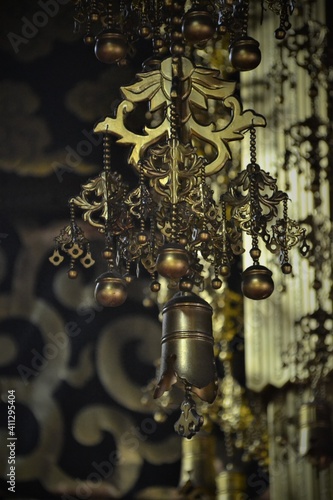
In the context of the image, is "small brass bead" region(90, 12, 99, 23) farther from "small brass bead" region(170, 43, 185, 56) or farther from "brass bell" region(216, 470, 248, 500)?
"brass bell" region(216, 470, 248, 500)

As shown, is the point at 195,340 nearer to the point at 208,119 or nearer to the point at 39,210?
the point at 208,119

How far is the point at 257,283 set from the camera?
13.9ft

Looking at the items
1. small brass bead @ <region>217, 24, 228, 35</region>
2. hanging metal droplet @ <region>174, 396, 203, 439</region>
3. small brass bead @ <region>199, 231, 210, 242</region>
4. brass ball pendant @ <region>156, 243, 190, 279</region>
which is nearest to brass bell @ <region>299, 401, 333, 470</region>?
hanging metal droplet @ <region>174, 396, 203, 439</region>

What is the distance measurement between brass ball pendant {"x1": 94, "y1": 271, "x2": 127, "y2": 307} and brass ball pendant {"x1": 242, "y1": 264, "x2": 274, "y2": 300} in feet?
1.43

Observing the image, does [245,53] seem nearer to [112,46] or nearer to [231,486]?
[112,46]

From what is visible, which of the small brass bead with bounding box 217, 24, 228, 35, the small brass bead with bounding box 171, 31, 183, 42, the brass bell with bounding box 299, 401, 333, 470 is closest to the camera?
the small brass bead with bounding box 171, 31, 183, 42

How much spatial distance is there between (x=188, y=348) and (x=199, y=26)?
3.67 ft

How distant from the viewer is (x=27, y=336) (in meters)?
7.77

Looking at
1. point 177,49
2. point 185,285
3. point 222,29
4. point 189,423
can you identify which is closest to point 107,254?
point 185,285

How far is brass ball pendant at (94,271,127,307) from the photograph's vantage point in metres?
4.22

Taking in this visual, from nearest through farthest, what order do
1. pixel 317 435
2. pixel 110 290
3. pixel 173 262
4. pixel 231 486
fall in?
pixel 173 262 → pixel 110 290 → pixel 317 435 → pixel 231 486

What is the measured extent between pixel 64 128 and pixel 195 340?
4.08 metres

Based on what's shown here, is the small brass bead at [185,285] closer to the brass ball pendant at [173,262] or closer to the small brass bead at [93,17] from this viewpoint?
the brass ball pendant at [173,262]

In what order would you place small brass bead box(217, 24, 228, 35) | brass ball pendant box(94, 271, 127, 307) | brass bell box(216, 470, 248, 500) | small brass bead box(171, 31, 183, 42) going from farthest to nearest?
brass bell box(216, 470, 248, 500), small brass bead box(217, 24, 228, 35), small brass bead box(171, 31, 183, 42), brass ball pendant box(94, 271, 127, 307)
